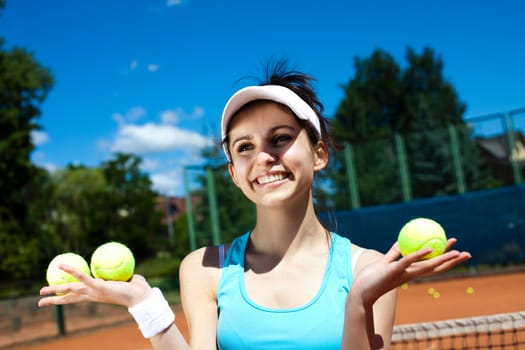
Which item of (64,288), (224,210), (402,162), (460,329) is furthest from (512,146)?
(64,288)

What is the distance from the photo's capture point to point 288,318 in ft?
6.11

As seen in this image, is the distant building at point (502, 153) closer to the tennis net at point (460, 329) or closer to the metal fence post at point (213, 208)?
the metal fence post at point (213, 208)

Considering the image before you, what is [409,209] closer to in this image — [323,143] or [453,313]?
[453,313]

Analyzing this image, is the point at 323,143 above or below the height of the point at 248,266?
above

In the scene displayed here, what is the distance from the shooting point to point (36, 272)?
27.5 metres

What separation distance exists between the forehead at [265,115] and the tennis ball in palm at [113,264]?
69cm

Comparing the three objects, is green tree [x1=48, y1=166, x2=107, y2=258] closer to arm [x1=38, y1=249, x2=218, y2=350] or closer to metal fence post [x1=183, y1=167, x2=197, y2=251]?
metal fence post [x1=183, y1=167, x2=197, y2=251]

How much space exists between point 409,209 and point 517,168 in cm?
310

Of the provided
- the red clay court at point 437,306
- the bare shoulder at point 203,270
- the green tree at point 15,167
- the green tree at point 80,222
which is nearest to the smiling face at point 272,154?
the bare shoulder at point 203,270

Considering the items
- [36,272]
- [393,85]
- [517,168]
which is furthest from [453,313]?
[393,85]

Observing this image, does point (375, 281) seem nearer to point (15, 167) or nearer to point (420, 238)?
point (420, 238)

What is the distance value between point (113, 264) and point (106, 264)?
4 cm

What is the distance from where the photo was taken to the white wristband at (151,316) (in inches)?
71.5

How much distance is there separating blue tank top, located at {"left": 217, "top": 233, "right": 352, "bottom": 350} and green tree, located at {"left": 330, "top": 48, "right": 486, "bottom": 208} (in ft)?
45.7
